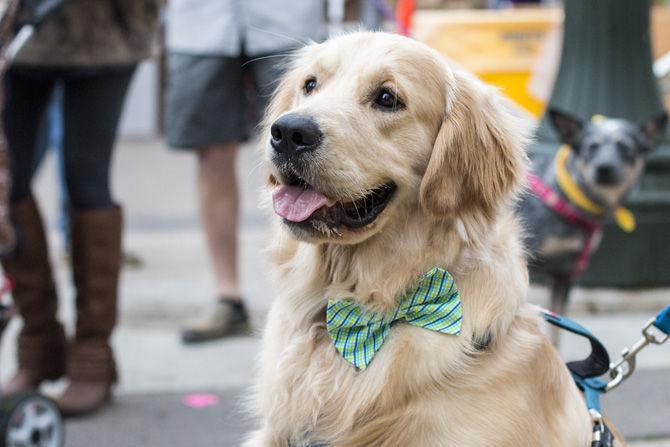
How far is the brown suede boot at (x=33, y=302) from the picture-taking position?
13.1ft

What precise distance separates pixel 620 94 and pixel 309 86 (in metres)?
3.62

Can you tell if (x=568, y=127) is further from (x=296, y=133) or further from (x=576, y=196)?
(x=296, y=133)

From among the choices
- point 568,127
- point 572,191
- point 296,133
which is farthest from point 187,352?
point 296,133

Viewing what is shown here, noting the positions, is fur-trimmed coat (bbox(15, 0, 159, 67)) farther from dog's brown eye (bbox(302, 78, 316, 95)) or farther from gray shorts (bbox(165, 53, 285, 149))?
dog's brown eye (bbox(302, 78, 316, 95))

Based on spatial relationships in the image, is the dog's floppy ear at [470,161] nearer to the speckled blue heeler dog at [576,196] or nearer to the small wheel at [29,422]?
the small wheel at [29,422]

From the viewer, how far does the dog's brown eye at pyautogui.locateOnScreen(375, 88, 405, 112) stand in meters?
2.50

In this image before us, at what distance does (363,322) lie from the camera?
2463 millimetres

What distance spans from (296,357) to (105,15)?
6.52 ft

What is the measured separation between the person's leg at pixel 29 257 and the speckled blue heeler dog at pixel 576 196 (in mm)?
2198

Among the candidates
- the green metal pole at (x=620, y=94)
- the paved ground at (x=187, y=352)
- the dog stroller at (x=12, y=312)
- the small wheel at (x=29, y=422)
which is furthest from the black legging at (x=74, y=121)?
the green metal pole at (x=620, y=94)

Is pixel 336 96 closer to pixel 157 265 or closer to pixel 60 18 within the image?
pixel 60 18

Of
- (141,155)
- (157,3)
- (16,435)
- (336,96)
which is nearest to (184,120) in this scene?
(157,3)

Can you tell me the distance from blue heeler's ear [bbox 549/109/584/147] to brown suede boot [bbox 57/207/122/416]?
217 cm

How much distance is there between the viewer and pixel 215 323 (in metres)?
5.04
